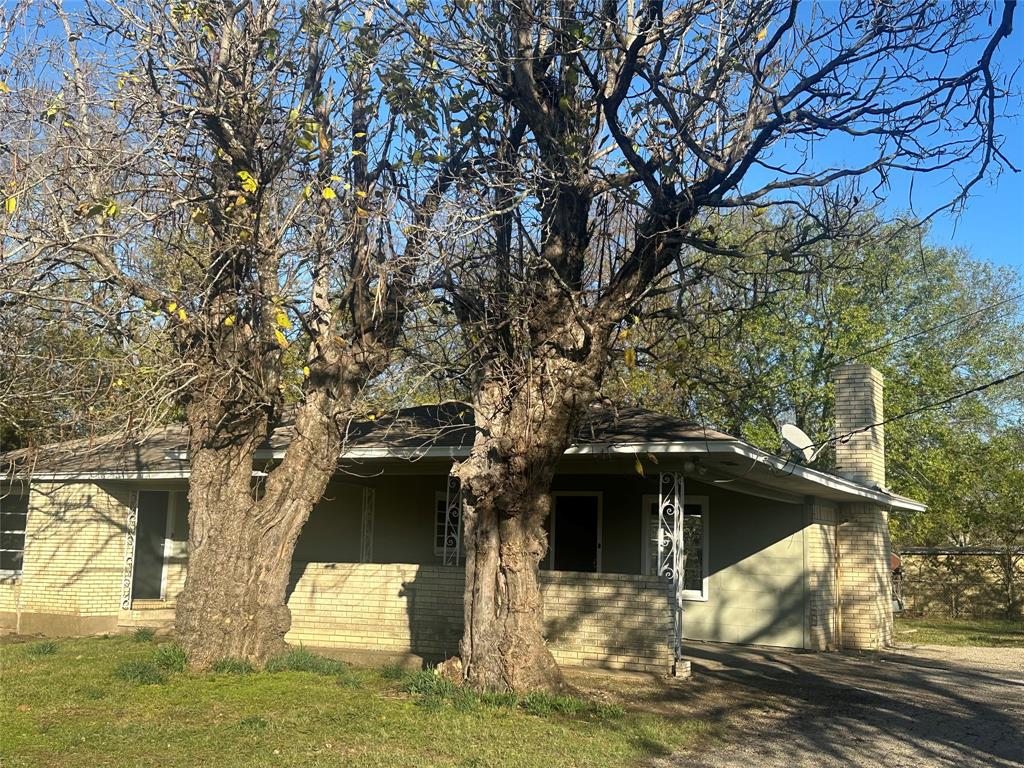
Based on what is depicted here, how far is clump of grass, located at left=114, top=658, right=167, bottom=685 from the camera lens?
10109 mm

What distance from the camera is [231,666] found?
34.7ft

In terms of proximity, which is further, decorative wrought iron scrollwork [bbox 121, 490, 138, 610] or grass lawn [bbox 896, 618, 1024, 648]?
grass lawn [bbox 896, 618, 1024, 648]

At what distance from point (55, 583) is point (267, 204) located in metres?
9.23

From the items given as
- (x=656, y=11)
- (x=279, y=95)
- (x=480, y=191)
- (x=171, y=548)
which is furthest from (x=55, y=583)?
(x=656, y=11)

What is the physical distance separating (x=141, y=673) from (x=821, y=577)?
1080 cm

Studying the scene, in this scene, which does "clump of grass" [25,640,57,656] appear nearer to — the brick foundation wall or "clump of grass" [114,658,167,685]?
the brick foundation wall

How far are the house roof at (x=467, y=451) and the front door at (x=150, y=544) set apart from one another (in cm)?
112

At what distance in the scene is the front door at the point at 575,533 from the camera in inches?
642

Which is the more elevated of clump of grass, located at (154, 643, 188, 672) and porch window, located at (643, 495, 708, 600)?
porch window, located at (643, 495, 708, 600)

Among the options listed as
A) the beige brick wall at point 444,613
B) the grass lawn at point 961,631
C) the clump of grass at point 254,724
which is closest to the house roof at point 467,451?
the beige brick wall at point 444,613

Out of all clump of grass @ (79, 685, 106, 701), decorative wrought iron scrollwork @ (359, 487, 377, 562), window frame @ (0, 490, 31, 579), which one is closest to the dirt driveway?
clump of grass @ (79, 685, 106, 701)

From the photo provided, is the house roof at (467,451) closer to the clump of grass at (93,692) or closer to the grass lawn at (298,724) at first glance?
the clump of grass at (93,692)

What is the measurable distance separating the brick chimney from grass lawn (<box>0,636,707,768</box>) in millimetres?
9342

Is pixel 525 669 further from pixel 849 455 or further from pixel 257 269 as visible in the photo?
pixel 849 455
